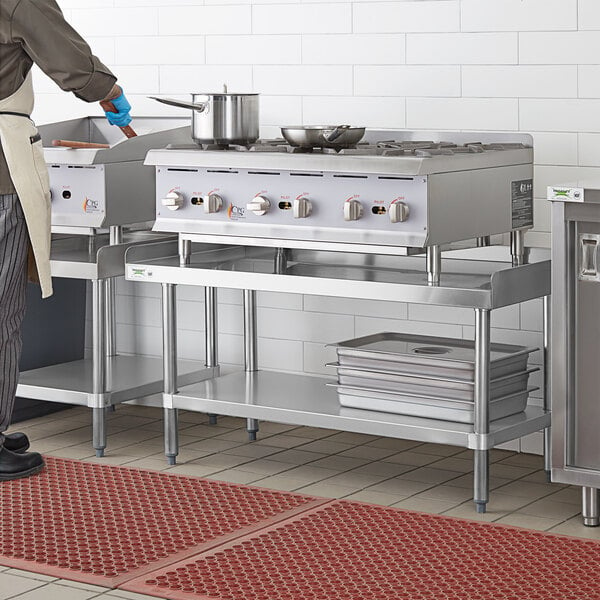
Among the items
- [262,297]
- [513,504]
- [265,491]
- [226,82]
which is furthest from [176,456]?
[226,82]

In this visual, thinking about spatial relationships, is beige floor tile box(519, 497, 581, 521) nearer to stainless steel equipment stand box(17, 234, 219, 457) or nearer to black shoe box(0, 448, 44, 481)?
stainless steel equipment stand box(17, 234, 219, 457)

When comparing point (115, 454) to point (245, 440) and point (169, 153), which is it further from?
point (169, 153)

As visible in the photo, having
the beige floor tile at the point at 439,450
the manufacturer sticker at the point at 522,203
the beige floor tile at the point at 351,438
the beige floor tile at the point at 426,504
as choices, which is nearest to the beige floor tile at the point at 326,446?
the beige floor tile at the point at 351,438

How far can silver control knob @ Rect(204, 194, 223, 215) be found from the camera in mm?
4543

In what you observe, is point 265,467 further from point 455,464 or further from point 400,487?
point 455,464

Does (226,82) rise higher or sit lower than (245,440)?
higher

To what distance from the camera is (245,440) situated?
525cm

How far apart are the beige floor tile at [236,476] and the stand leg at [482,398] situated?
85cm

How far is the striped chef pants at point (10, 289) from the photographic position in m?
4.52

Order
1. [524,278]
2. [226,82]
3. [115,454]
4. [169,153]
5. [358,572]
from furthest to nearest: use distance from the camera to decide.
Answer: [226,82]
[115,454]
[169,153]
[524,278]
[358,572]

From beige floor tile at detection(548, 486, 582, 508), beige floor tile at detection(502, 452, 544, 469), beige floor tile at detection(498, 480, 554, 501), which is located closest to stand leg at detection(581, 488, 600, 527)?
beige floor tile at detection(548, 486, 582, 508)

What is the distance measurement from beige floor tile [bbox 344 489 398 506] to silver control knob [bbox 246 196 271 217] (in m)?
1.03

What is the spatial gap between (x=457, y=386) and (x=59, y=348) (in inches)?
83.7

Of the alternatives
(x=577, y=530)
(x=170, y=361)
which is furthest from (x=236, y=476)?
(x=577, y=530)
